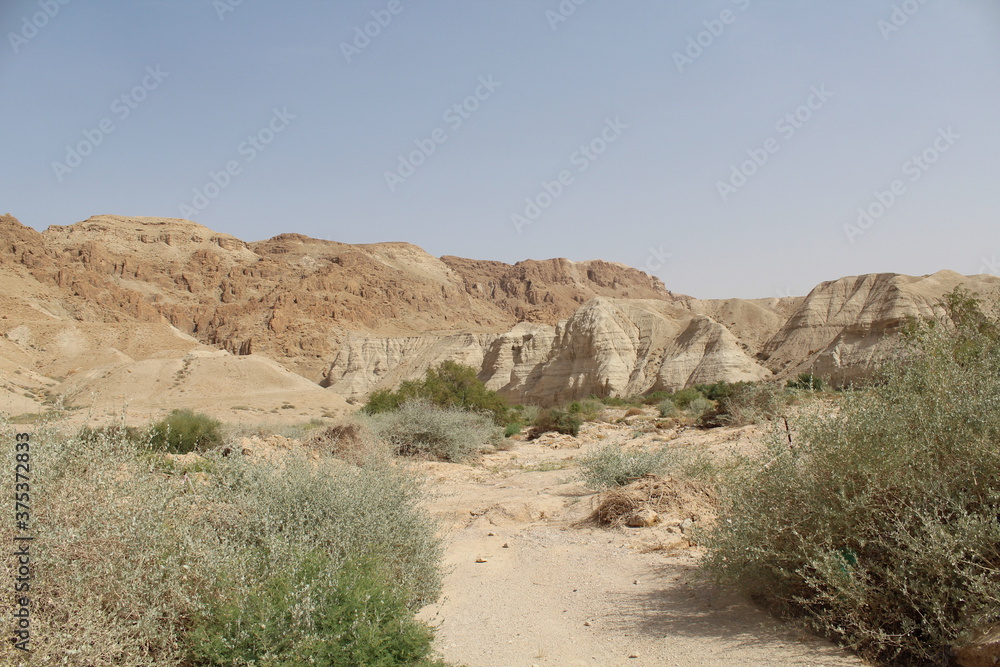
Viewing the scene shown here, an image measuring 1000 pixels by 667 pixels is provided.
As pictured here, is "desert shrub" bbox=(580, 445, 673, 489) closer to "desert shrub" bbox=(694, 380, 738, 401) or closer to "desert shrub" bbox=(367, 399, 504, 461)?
"desert shrub" bbox=(367, 399, 504, 461)

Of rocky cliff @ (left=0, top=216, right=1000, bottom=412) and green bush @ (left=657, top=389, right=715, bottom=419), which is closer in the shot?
green bush @ (left=657, top=389, right=715, bottom=419)

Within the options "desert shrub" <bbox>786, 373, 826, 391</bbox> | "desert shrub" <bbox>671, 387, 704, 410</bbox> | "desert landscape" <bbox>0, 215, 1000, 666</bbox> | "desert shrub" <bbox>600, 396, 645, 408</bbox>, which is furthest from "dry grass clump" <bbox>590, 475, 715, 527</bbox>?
"desert shrub" <bbox>600, 396, 645, 408</bbox>

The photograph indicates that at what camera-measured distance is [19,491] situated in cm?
356

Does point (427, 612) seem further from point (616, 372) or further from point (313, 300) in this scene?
point (313, 300)

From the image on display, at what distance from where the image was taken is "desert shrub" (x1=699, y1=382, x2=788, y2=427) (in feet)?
18.2

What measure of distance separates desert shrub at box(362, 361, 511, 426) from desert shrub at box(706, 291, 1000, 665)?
63.5 feet

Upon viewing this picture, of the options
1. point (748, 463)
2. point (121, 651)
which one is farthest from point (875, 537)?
point (121, 651)

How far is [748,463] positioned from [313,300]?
8877 centimetres

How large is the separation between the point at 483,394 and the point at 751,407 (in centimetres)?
1384

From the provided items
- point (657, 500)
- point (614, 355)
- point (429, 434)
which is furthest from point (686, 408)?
point (657, 500)

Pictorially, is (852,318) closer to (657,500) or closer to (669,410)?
(669,410)

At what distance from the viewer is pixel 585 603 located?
217 inches

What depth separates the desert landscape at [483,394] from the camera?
4.74 metres

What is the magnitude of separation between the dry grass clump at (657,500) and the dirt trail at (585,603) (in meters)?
0.30
